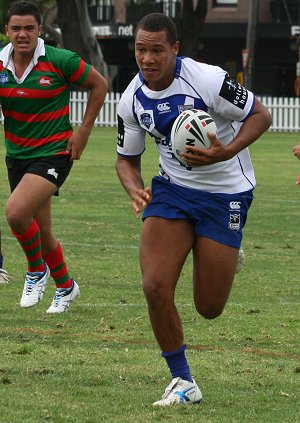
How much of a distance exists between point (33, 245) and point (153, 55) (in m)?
3.44

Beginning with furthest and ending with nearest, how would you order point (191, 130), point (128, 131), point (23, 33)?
1. point (23, 33)
2. point (128, 131)
3. point (191, 130)

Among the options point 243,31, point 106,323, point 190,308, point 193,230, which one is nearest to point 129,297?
point 190,308

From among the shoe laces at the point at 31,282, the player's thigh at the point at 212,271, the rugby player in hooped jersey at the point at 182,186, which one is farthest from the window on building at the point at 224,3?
the player's thigh at the point at 212,271

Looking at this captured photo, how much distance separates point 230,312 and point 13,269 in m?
3.08

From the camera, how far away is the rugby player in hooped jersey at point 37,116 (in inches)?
400

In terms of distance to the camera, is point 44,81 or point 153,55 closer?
point 153,55

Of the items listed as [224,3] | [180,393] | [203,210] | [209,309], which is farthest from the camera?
[224,3]

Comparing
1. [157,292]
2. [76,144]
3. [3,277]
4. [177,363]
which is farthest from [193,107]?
[3,277]

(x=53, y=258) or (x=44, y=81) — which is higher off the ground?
(x=44, y=81)

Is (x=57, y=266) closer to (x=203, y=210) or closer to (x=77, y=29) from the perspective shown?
(x=203, y=210)

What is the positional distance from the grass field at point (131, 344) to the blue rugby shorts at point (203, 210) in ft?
2.96

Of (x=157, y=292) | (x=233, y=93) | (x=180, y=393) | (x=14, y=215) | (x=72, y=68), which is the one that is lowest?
(x=14, y=215)

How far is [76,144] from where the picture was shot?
33.5 ft

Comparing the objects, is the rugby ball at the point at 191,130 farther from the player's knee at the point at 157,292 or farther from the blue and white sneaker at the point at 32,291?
the blue and white sneaker at the point at 32,291
